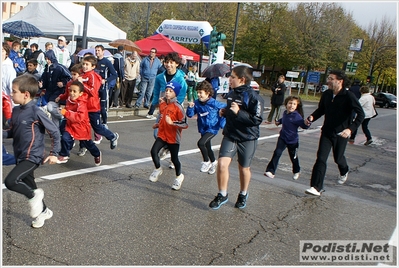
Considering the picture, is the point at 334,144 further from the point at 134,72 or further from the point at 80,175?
the point at 134,72

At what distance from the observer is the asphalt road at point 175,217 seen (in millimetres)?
3846

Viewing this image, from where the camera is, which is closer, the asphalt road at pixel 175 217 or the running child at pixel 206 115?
the asphalt road at pixel 175 217

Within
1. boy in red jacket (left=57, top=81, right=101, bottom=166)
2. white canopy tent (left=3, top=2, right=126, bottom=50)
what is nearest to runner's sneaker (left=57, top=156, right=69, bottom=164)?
boy in red jacket (left=57, top=81, right=101, bottom=166)

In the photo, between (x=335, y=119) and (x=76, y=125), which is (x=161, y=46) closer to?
(x=76, y=125)

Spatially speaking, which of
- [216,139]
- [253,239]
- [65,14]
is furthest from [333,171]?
[65,14]

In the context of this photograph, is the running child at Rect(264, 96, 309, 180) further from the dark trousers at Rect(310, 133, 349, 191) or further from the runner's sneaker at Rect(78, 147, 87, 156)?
the runner's sneaker at Rect(78, 147, 87, 156)

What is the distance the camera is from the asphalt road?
385cm

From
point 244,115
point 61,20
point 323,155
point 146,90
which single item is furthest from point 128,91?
point 244,115

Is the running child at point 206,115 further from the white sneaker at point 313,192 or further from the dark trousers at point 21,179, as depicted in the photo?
the dark trousers at point 21,179

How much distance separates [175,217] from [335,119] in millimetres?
2651

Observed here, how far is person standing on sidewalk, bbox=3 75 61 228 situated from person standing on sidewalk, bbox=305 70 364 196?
3567 mm

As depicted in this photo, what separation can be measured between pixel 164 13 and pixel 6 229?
4411 centimetres

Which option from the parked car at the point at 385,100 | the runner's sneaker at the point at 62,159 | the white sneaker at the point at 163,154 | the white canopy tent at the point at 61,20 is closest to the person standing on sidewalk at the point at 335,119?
the white sneaker at the point at 163,154

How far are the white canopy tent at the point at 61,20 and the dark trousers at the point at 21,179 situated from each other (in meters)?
16.1
